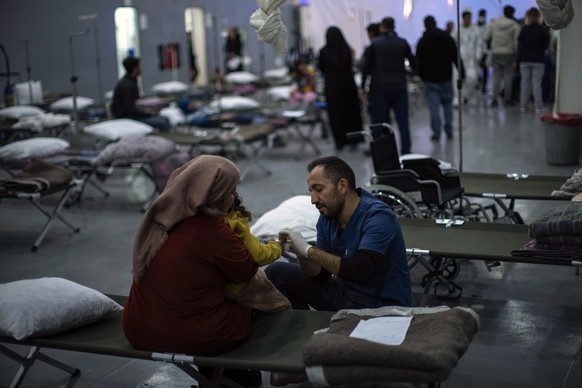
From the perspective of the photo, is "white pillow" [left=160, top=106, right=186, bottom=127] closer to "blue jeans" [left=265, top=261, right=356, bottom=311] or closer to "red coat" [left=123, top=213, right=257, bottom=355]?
"blue jeans" [left=265, top=261, right=356, bottom=311]

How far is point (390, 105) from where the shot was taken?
32.8 ft

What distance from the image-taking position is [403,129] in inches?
391

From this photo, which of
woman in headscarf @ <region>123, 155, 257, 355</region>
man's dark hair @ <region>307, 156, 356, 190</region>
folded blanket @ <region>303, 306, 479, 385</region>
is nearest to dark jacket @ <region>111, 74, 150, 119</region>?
man's dark hair @ <region>307, 156, 356, 190</region>

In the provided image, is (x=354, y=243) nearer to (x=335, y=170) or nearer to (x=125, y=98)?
(x=335, y=170)

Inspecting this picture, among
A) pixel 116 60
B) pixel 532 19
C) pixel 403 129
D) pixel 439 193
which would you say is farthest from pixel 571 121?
pixel 116 60

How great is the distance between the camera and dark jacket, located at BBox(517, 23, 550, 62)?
13062 mm

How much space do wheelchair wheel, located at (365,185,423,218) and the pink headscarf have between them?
1.99 metres

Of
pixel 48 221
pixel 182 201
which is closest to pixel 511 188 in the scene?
pixel 182 201

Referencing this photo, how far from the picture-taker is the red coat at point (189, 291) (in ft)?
11.0

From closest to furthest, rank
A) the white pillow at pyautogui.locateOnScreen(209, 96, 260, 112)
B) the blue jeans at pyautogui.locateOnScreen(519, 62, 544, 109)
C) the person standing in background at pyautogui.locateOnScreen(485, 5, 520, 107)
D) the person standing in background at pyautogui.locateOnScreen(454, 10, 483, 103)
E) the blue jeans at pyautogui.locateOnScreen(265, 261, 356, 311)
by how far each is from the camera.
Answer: the blue jeans at pyautogui.locateOnScreen(265, 261, 356, 311)
the white pillow at pyautogui.locateOnScreen(209, 96, 260, 112)
the blue jeans at pyautogui.locateOnScreen(519, 62, 544, 109)
the person standing in background at pyautogui.locateOnScreen(485, 5, 520, 107)
the person standing in background at pyautogui.locateOnScreen(454, 10, 483, 103)

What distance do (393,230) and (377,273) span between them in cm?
21

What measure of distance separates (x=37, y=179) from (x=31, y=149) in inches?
65.0

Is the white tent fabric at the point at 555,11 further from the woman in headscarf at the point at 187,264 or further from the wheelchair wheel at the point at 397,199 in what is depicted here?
the woman in headscarf at the point at 187,264

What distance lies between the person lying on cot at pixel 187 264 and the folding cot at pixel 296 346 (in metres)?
0.08
